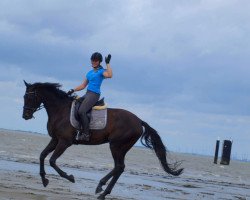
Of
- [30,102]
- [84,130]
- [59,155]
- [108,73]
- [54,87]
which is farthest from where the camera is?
[54,87]

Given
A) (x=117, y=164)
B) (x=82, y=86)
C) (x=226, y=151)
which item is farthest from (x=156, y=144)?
(x=226, y=151)

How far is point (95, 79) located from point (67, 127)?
1.32 metres

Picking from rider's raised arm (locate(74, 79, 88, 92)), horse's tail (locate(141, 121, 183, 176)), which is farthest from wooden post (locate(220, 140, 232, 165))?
rider's raised arm (locate(74, 79, 88, 92))

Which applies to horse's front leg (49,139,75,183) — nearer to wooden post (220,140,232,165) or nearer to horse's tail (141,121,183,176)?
horse's tail (141,121,183,176)

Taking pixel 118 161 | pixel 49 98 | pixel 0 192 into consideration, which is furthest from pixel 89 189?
pixel 0 192

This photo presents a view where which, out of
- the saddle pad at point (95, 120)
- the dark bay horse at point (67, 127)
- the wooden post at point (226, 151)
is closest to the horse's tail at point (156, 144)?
the dark bay horse at point (67, 127)

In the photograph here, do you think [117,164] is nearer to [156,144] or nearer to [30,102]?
[156,144]

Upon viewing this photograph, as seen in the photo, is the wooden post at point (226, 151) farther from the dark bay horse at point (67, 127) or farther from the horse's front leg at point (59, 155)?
the horse's front leg at point (59, 155)

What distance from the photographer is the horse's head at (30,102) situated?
13141 millimetres

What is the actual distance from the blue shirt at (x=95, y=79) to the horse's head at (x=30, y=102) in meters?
1.33

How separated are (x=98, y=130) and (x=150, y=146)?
1.66m

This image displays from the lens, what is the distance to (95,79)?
12961mm

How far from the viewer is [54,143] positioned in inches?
507

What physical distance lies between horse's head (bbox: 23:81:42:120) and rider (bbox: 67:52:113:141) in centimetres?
118
